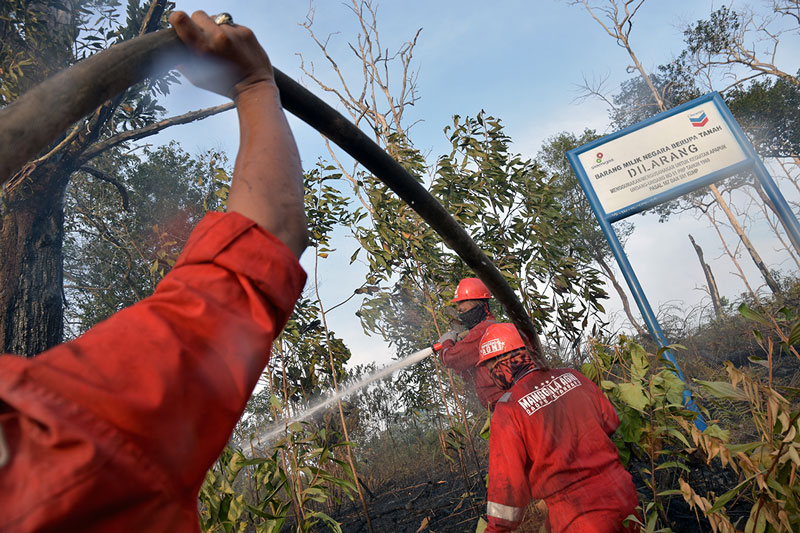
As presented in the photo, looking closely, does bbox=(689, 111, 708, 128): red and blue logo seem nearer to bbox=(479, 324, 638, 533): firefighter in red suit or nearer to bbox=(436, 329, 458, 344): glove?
bbox=(436, 329, 458, 344): glove

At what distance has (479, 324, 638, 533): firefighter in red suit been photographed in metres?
2.69

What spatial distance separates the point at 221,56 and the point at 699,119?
5848 millimetres

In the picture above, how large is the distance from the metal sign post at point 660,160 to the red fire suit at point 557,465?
2.66 metres

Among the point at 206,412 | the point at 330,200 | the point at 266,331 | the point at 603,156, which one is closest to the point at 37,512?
the point at 206,412

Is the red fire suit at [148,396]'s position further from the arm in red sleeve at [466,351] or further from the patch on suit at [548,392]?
the arm in red sleeve at [466,351]

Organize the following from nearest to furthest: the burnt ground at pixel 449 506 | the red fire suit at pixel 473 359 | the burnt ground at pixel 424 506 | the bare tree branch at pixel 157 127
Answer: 1. the burnt ground at pixel 449 506
2. the burnt ground at pixel 424 506
3. the red fire suit at pixel 473 359
4. the bare tree branch at pixel 157 127

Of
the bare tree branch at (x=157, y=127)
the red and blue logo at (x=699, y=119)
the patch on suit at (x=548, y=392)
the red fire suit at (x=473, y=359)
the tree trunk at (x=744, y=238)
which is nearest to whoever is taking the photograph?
the patch on suit at (x=548, y=392)

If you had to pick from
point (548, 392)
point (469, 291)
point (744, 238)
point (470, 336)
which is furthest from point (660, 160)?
point (744, 238)

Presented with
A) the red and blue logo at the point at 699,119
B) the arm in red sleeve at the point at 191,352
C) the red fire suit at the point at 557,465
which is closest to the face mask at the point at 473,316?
the red fire suit at the point at 557,465

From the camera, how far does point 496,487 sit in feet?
9.04

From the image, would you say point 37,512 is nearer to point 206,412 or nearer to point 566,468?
point 206,412

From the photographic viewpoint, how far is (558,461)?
108 inches

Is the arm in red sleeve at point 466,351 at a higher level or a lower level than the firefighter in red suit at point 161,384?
higher

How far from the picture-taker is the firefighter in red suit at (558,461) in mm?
2691
